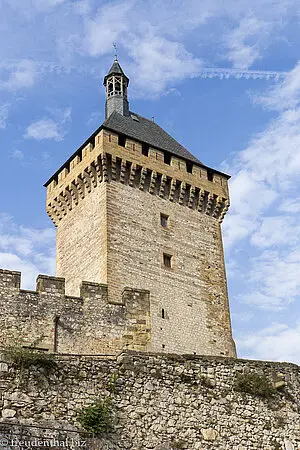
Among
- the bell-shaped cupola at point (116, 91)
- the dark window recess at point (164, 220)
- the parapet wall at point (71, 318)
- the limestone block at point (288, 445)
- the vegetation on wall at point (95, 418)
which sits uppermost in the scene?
the bell-shaped cupola at point (116, 91)

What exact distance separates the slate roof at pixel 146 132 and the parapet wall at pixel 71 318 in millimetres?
7073

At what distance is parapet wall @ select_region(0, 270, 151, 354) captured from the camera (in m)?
14.6

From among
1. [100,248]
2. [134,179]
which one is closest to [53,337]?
[100,248]

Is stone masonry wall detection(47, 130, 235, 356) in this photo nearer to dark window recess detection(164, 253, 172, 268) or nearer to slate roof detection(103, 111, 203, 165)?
dark window recess detection(164, 253, 172, 268)

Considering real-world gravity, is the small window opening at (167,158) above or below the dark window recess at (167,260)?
above

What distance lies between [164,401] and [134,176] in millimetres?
12041

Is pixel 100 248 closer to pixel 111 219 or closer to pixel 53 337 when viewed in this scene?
pixel 111 219

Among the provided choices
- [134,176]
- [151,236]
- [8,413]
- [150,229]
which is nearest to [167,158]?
[134,176]

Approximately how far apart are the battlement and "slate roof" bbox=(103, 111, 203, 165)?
40 cm

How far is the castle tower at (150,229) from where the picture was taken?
743 inches

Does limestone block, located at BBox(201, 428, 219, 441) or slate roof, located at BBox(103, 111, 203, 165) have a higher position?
slate roof, located at BBox(103, 111, 203, 165)

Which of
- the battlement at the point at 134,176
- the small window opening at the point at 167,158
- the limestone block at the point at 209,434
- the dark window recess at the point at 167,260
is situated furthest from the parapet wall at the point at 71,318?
the small window opening at the point at 167,158

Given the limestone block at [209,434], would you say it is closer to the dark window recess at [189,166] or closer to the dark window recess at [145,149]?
the dark window recess at [145,149]

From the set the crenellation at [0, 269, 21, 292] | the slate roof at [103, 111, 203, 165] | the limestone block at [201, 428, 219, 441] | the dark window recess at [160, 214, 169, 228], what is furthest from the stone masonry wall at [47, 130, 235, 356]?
the limestone block at [201, 428, 219, 441]
